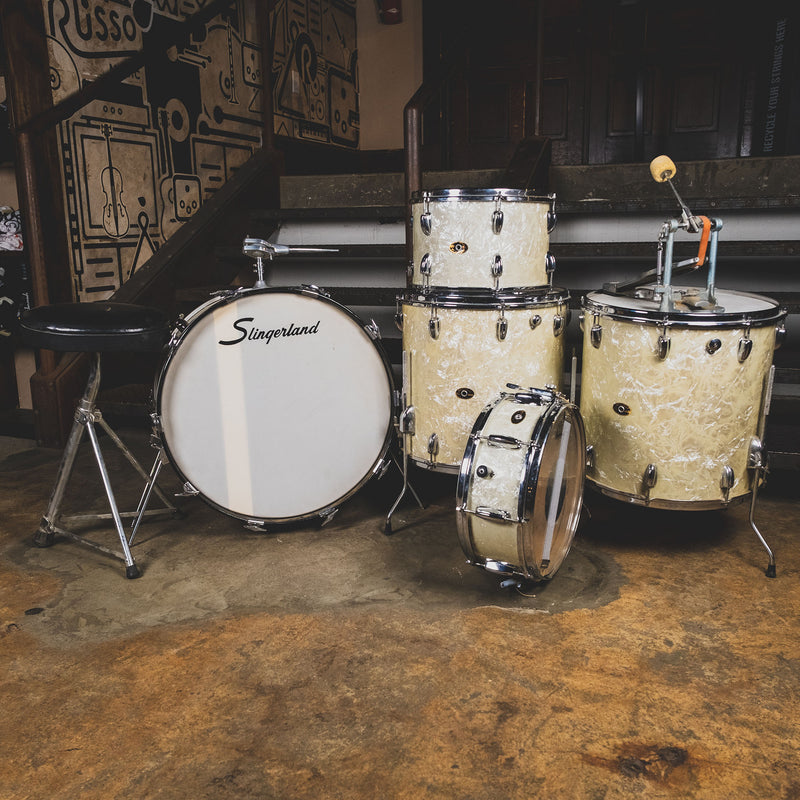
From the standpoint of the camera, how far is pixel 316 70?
17.0ft

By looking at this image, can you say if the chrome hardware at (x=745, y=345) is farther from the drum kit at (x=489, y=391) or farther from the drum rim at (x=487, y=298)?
the drum rim at (x=487, y=298)

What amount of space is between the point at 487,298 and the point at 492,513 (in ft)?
2.52

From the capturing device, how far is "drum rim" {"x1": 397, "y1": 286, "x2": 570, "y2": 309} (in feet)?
7.88

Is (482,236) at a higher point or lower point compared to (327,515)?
higher

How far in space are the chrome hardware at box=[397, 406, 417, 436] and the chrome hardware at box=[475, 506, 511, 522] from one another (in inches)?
26.1

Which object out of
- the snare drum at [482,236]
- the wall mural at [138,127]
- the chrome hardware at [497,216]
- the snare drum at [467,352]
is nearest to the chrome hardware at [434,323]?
the snare drum at [467,352]

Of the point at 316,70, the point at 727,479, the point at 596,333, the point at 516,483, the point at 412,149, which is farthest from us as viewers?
the point at 316,70

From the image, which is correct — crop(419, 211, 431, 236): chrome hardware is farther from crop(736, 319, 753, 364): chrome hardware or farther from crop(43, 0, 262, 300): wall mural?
crop(43, 0, 262, 300): wall mural

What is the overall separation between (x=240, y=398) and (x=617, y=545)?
4.45ft

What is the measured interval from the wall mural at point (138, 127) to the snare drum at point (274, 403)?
5.16 feet

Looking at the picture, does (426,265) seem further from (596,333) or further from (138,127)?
(138,127)

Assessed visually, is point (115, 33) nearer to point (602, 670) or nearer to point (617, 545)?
point (617, 545)

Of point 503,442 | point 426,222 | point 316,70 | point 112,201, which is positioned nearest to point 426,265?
point 426,222

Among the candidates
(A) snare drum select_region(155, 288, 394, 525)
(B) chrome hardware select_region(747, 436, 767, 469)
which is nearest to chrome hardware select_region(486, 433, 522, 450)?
(A) snare drum select_region(155, 288, 394, 525)
